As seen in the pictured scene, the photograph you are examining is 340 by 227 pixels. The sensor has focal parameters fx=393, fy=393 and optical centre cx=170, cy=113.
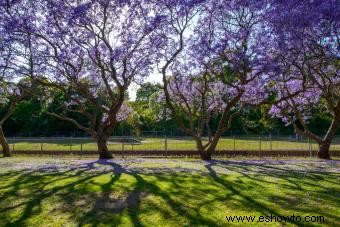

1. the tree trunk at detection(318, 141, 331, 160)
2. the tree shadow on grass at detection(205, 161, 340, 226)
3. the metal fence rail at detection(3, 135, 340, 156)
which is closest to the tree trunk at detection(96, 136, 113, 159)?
the metal fence rail at detection(3, 135, 340, 156)

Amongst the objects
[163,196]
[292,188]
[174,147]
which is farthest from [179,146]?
[163,196]

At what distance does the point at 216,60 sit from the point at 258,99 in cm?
284

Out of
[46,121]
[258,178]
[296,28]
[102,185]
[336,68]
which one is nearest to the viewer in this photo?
[102,185]

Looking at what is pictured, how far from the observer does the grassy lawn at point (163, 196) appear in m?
7.27

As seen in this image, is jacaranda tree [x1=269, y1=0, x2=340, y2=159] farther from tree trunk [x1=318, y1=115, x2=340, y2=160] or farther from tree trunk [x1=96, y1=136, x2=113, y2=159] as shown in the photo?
tree trunk [x1=96, y1=136, x2=113, y2=159]

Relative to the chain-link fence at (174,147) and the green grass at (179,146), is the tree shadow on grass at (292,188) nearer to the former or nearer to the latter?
the chain-link fence at (174,147)

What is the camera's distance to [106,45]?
17625 mm

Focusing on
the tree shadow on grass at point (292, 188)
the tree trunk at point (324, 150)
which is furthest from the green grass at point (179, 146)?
the tree shadow on grass at point (292, 188)

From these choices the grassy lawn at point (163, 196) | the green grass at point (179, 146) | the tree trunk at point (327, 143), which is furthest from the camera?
the green grass at point (179, 146)

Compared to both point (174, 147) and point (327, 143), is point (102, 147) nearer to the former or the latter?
point (327, 143)

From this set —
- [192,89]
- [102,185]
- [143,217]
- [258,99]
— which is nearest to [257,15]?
[258,99]

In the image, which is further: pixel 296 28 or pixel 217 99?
pixel 217 99

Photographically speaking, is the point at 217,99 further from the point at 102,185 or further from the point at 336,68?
the point at 102,185

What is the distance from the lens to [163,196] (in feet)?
29.2
